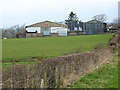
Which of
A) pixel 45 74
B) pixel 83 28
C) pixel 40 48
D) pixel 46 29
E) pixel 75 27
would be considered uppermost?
pixel 75 27

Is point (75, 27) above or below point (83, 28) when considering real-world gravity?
above

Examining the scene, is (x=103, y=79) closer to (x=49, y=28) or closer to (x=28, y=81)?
(x=28, y=81)

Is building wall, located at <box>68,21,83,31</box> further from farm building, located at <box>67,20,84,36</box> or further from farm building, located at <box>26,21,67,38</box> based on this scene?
farm building, located at <box>26,21,67,38</box>

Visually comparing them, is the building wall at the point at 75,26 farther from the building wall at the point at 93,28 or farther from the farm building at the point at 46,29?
the farm building at the point at 46,29

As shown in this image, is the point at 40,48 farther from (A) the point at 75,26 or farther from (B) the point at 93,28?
(B) the point at 93,28

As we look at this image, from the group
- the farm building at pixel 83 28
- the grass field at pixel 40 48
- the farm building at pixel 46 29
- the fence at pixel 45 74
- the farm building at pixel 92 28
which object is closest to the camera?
the fence at pixel 45 74

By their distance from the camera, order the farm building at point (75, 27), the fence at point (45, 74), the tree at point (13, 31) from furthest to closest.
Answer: the tree at point (13, 31) → the farm building at point (75, 27) → the fence at point (45, 74)

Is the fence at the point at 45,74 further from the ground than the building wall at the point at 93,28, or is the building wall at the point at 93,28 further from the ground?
the building wall at the point at 93,28

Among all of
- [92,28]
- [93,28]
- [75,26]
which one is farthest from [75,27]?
[93,28]

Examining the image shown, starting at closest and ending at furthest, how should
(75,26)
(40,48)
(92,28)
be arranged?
1. (40,48)
2. (75,26)
3. (92,28)

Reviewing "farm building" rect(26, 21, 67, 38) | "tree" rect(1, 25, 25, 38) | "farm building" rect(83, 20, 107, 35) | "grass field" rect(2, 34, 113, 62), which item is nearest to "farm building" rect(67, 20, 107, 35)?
"farm building" rect(83, 20, 107, 35)

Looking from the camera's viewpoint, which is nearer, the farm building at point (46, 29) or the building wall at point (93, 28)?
the farm building at point (46, 29)

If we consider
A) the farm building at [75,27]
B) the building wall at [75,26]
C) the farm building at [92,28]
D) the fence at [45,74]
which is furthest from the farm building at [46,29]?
the fence at [45,74]

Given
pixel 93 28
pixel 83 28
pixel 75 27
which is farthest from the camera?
pixel 93 28
